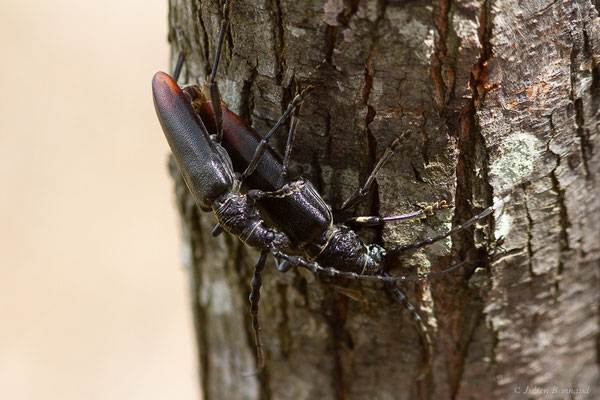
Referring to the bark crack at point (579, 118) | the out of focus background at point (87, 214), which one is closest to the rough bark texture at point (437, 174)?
the bark crack at point (579, 118)

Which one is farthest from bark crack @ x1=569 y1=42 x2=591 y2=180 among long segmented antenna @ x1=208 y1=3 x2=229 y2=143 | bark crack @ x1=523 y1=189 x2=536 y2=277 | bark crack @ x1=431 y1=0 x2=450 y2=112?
long segmented antenna @ x1=208 y1=3 x2=229 y2=143

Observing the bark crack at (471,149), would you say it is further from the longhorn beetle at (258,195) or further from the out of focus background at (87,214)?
the out of focus background at (87,214)

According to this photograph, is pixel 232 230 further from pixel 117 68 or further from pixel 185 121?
pixel 117 68

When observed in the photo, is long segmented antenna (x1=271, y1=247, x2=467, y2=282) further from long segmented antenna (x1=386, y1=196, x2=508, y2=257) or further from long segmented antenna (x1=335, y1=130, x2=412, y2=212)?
long segmented antenna (x1=335, y1=130, x2=412, y2=212)

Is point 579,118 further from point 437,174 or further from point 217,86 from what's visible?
point 217,86

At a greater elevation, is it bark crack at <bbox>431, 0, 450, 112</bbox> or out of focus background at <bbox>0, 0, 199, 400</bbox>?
out of focus background at <bbox>0, 0, 199, 400</bbox>

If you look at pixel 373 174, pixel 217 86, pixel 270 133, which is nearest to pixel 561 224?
pixel 373 174

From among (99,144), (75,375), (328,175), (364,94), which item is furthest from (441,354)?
(99,144)

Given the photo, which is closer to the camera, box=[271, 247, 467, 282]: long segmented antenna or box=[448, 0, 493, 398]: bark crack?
box=[448, 0, 493, 398]: bark crack
